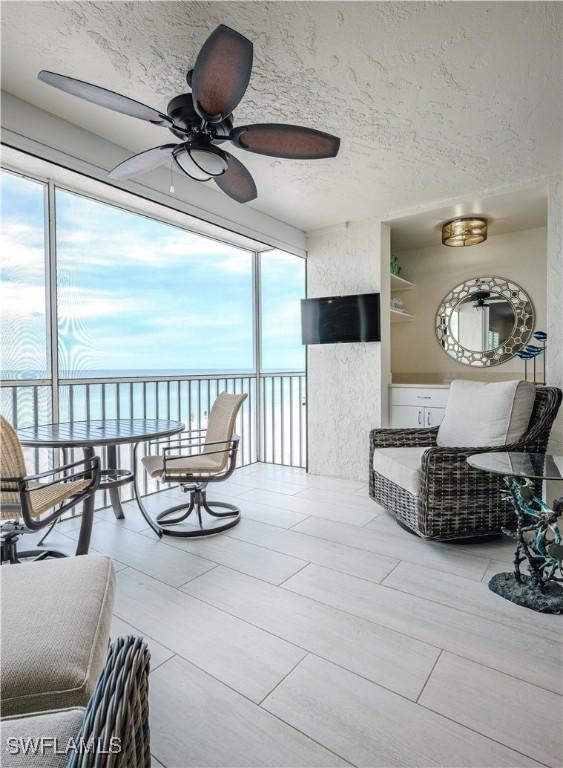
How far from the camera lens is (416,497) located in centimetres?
245

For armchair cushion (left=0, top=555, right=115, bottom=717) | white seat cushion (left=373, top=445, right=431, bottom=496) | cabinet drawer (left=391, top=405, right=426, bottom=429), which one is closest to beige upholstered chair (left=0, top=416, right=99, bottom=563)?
armchair cushion (left=0, top=555, right=115, bottom=717)

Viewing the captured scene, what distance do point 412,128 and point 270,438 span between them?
342 cm

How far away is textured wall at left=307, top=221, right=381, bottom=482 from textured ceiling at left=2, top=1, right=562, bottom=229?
1.14 m

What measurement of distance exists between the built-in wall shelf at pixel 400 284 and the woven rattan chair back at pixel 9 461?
3.50m

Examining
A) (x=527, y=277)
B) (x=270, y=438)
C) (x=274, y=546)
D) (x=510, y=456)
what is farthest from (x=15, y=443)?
(x=527, y=277)

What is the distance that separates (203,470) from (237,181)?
176 centimetres

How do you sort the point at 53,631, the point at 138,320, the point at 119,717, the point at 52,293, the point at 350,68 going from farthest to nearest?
1. the point at 138,320
2. the point at 52,293
3. the point at 350,68
4. the point at 53,631
5. the point at 119,717

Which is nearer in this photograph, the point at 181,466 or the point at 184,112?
the point at 184,112

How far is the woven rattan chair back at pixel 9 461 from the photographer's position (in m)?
1.78

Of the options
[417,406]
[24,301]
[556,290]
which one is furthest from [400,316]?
[24,301]

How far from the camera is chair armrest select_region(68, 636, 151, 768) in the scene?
54cm

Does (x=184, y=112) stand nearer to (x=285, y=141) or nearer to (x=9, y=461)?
(x=285, y=141)

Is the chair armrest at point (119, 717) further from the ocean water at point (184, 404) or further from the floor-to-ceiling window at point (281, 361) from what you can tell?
the floor-to-ceiling window at point (281, 361)

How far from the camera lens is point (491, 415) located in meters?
2.61
